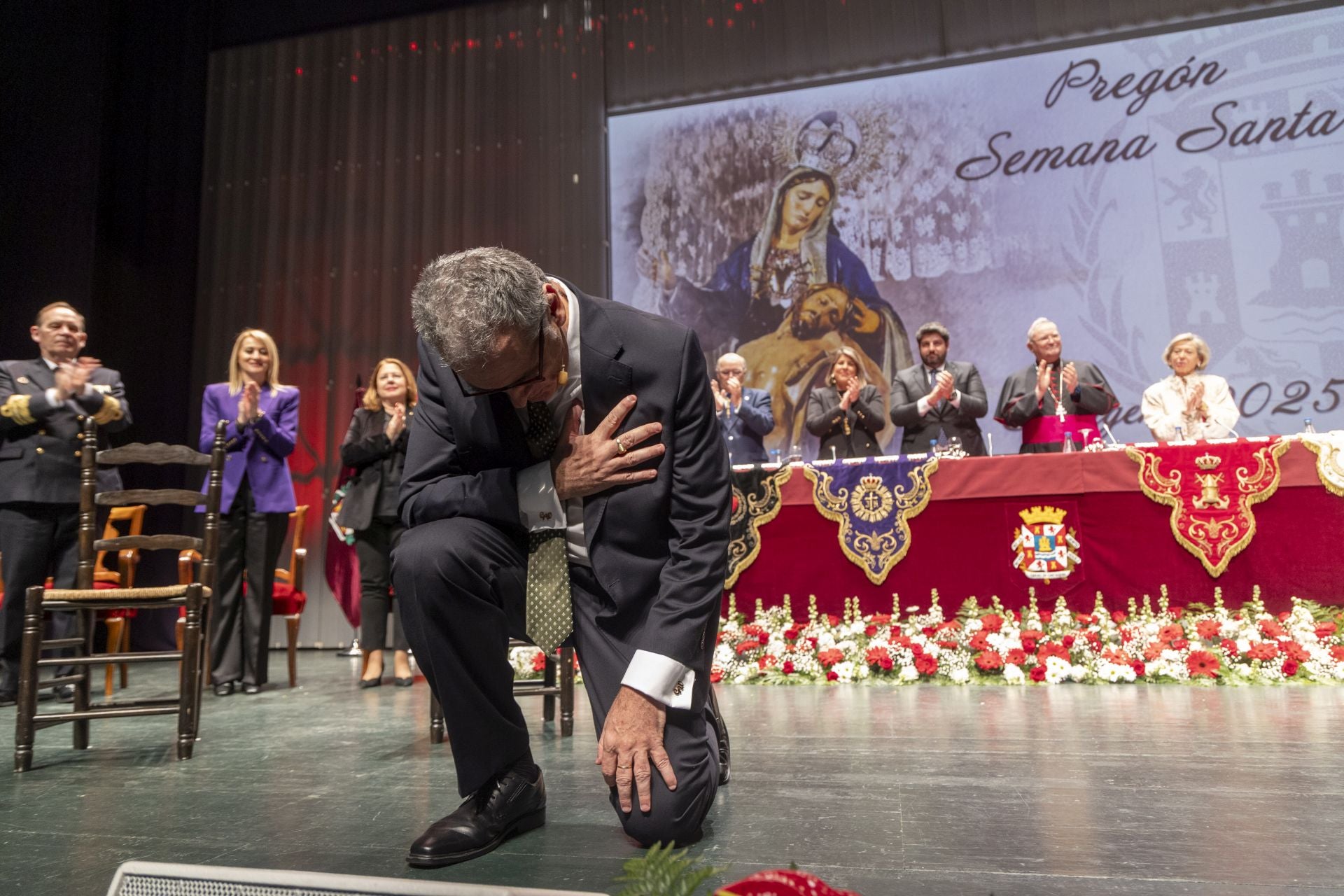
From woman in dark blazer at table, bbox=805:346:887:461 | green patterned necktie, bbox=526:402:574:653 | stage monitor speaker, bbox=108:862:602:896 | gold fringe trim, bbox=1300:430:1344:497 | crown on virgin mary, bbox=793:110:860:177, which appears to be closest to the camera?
stage monitor speaker, bbox=108:862:602:896

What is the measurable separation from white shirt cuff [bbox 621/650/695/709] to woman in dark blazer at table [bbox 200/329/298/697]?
10.8 feet

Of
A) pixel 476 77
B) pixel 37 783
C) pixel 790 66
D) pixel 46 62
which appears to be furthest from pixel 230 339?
pixel 37 783

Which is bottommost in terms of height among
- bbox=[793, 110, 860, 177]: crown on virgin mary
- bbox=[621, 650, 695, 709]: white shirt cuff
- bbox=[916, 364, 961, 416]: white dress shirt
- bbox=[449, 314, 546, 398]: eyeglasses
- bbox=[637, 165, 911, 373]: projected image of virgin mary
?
bbox=[621, 650, 695, 709]: white shirt cuff

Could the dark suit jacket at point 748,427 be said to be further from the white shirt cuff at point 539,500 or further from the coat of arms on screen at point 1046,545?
the white shirt cuff at point 539,500

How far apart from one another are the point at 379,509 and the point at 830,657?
2207mm

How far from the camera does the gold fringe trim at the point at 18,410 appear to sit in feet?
12.9

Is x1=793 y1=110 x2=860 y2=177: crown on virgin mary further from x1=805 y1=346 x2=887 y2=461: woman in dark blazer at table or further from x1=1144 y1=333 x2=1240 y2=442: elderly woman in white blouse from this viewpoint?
x1=1144 y1=333 x2=1240 y2=442: elderly woman in white blouse

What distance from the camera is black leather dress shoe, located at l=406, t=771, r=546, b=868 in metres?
1.49

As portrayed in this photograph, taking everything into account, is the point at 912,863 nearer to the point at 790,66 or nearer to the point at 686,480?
the point at 686,480

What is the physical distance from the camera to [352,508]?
4344mm

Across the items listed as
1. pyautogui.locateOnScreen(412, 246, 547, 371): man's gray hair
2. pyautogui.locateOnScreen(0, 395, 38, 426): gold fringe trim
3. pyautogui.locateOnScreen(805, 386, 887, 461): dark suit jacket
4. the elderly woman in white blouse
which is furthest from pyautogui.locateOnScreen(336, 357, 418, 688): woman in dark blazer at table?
the elderly woman in white blouse

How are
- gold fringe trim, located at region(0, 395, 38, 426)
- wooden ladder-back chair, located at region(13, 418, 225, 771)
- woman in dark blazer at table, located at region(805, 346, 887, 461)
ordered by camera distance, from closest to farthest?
wooden ladder-back chair, located at region(13, 418, 225, 771) → gold fringe trim, located at region(0, 395, 38, 426) → woman in dark blazer at table, located at region(805, 346, 887, 461)

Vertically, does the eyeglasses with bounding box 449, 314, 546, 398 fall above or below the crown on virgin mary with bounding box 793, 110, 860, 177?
below

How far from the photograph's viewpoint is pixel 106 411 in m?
4.04
